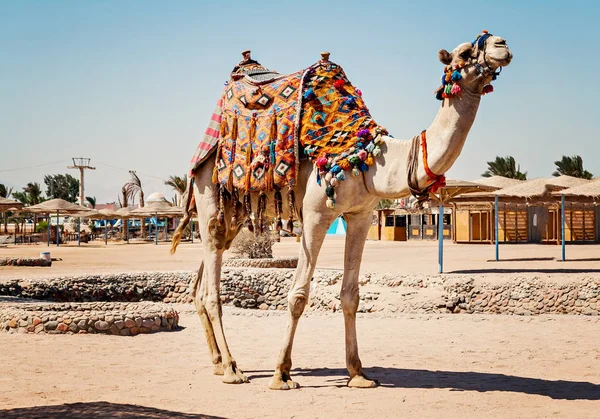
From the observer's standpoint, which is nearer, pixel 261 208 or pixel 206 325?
pixel 261 208

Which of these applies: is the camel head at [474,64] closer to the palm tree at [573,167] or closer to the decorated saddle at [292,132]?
the decorated saddle at [292,132]

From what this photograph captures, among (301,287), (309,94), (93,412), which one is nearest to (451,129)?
(309,94)

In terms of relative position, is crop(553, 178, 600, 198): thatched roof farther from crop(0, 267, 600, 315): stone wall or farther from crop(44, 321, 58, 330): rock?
crop(44, 321, 58, 330): rock

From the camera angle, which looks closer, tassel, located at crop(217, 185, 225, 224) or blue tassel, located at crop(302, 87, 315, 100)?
blue tassel, located at crop(302, 87, 315, 100)

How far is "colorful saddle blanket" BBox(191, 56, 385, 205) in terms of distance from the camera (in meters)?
7.23

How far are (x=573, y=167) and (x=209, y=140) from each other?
2263 inches

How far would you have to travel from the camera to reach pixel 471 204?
1554 inches

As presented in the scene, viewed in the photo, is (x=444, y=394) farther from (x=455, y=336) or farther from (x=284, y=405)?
(x=455, y=336)

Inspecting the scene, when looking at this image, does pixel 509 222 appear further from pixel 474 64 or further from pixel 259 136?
pixel 474 64

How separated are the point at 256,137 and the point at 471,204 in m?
33.1

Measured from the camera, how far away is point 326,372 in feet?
26.9

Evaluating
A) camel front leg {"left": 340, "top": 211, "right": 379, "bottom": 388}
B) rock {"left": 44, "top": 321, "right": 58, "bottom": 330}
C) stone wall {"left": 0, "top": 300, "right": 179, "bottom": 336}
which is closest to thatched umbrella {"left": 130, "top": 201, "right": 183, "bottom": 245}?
stone wall {"left": 0, "top": 300, "right": 179, "bottom": 336}

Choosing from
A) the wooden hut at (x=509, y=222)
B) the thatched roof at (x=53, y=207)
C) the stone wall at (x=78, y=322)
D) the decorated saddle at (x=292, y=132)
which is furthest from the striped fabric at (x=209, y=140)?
the thatched roof at (x=53, y=207)

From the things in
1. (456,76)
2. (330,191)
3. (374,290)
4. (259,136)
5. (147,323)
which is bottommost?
(147,323)
